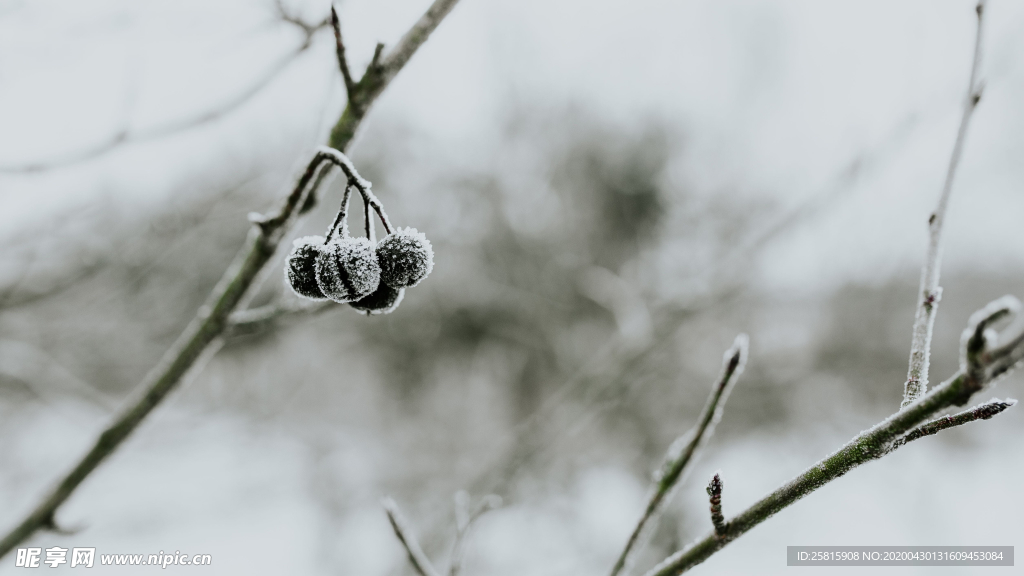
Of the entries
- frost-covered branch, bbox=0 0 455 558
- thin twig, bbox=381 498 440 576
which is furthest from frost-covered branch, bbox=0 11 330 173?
thin twig, bbox=381 498 440 576

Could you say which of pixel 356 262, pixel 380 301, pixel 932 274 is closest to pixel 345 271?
pixel 356 262

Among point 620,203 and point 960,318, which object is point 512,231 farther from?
point 960,318

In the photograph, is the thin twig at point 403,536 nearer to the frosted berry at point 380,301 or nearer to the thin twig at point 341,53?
the frosted berry at point 380,301

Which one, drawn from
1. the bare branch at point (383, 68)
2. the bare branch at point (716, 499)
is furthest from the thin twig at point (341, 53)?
the bare branch at point (716, 499)

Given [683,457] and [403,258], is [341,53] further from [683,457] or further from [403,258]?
[683,457]

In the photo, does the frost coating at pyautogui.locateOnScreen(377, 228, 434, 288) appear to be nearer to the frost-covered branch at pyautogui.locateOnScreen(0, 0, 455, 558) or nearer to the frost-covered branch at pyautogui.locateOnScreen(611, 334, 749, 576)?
the frost-covered branch at pyautogui.locateOnScreen(0, 0, 455, 558)

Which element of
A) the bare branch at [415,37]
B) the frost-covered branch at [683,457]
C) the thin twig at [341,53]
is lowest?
the frost-covered branch at [683,457]

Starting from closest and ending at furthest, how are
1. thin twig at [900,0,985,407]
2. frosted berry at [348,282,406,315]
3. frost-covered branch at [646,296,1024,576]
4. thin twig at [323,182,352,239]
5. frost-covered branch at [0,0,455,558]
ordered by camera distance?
frost-covered branch at [646,296,1024,576] < thin twig at [900,0,985,407] < thin twig at [323,182,352,239] < frosted berry at [348,282,406,315] < frost-covered branch at [0,0,455,558]
